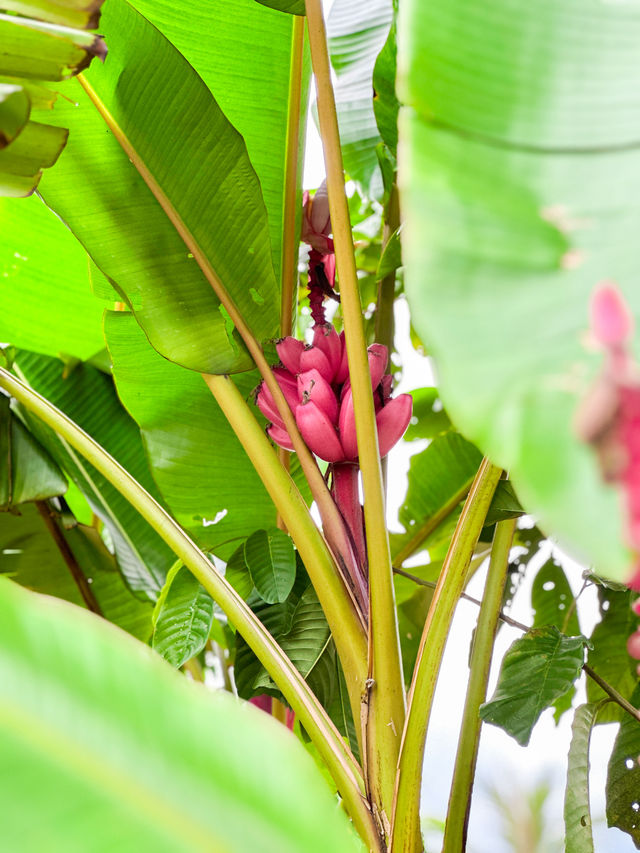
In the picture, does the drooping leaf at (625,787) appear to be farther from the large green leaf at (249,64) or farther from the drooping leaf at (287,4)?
the drooping leaf at (287,4)

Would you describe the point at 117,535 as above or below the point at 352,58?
below

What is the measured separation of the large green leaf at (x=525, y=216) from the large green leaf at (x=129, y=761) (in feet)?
0.36

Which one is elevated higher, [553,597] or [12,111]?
[12,111]

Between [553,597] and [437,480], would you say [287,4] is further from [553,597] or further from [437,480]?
[553,597]

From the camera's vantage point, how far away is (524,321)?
0.18 m

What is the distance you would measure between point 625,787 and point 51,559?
694 mm

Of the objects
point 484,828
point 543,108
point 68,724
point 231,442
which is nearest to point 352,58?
point 231,442

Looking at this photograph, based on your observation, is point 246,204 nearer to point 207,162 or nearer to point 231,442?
point 207,162

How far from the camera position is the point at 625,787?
60 cm

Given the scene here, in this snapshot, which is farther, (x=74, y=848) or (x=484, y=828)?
(x=484, y=828)

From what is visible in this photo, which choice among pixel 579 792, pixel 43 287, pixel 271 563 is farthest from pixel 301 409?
pixel 43 287

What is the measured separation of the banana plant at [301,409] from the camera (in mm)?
180

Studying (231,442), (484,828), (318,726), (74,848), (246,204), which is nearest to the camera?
(74,848)

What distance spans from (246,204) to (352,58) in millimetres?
421
